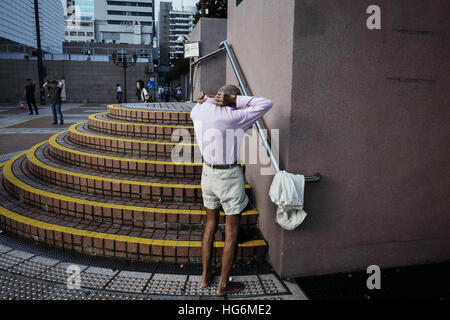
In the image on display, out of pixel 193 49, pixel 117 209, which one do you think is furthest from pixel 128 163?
pixel 193 49

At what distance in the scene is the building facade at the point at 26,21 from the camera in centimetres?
5584

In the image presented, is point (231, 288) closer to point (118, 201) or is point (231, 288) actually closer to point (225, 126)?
point (225, 126)

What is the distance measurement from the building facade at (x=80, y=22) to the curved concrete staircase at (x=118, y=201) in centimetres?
11267

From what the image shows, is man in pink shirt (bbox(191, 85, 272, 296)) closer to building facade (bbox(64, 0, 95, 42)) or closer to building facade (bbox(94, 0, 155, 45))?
building facade (bbox(94, 0, 155, 45))

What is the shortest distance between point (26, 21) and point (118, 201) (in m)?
81.4

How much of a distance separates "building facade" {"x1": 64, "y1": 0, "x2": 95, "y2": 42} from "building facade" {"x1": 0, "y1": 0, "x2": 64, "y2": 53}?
751cm

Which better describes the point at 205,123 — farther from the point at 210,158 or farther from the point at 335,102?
the point at 335,102

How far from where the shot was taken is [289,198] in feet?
8.68

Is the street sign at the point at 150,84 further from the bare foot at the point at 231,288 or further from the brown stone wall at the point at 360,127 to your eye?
the bare foot at the point at 231,288

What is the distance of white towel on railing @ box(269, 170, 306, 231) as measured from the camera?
266 centimetres

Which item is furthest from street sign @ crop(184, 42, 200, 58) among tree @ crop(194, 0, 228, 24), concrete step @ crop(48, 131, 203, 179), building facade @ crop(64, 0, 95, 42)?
building facade @ crop(64, 0, 95, 42)

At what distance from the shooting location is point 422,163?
10.2 ft

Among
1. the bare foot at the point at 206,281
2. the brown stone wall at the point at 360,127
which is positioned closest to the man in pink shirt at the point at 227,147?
the bare foot at the point at 206,281

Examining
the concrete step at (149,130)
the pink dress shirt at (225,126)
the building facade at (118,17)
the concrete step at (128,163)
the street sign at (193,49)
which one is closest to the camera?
the pink dress shirt at (225,126)
